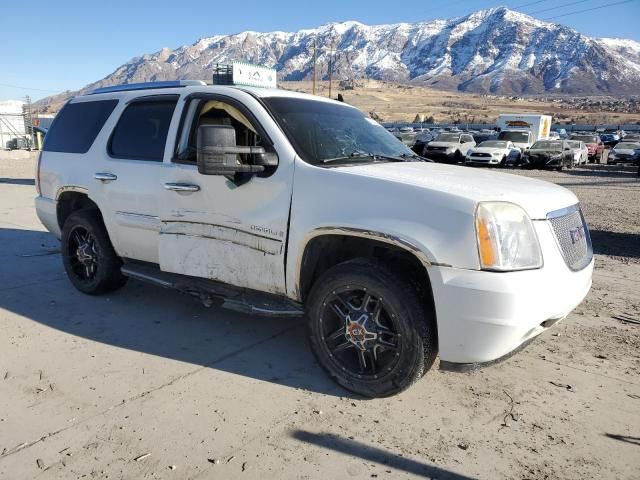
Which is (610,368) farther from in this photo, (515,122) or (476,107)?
(476,107)

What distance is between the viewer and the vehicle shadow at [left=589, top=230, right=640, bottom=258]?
299 inches

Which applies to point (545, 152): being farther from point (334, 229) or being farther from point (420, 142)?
point (334, 229)

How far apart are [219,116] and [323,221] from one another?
1543mm

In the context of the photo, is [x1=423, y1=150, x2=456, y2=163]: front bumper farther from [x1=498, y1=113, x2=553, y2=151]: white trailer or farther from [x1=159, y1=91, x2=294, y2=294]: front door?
[x1=159, y1=91, x2=294, y2=294]: front door

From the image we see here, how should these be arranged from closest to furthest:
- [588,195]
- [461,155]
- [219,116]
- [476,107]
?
[219,116]
[588,195]
[461,155]
[476,107]

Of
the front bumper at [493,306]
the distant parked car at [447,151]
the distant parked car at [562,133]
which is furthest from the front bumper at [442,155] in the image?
the distant parked car at [562,133]

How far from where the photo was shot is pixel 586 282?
3480mm

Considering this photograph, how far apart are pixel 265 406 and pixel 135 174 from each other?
2300 mm

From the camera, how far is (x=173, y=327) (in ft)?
14.9

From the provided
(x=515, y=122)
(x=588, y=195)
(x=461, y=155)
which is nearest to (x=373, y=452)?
(x=588, y=195)

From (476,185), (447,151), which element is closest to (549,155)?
(447,151)

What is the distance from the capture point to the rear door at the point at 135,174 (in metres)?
4.36

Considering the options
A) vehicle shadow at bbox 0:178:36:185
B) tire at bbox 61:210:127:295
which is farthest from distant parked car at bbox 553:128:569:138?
tire at bbox 61:210:127:295

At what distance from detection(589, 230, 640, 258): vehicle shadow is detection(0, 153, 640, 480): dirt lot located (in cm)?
289
